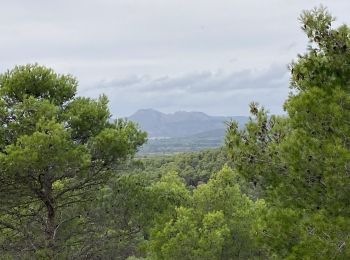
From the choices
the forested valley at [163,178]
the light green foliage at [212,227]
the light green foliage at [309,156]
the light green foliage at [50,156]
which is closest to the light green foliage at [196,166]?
the light green foliage at [212,227]

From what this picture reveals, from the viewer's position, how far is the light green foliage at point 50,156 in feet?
38.8

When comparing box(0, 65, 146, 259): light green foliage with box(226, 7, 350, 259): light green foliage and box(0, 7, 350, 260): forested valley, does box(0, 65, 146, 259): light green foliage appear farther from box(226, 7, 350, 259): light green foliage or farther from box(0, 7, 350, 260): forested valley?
box(226, 7, 350, 259): light green foliage

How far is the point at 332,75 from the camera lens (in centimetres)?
873

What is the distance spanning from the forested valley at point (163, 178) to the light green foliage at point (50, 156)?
36 mm

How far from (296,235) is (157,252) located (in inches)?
435

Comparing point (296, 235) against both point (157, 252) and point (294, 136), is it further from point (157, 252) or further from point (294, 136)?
point (157, 252)

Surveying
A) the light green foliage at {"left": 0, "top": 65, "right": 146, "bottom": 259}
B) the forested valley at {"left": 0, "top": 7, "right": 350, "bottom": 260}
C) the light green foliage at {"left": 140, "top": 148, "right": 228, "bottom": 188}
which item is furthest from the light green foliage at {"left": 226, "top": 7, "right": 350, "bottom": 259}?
the light green foliage at {"left": 140, "top": 148, "right": 228, "bottom": 188}

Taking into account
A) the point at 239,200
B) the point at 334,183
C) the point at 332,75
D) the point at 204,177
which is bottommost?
the point at 204,177

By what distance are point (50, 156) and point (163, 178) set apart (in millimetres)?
9751

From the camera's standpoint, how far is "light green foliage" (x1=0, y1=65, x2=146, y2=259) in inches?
465

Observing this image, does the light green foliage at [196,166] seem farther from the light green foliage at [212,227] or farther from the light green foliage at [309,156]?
the light green foliage at [309,156]

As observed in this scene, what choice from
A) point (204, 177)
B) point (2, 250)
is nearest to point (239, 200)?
point (2, 250)

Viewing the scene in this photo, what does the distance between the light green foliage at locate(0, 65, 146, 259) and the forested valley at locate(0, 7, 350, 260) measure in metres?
0.04

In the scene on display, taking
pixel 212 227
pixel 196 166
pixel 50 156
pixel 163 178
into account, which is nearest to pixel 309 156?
pixel 50 156
